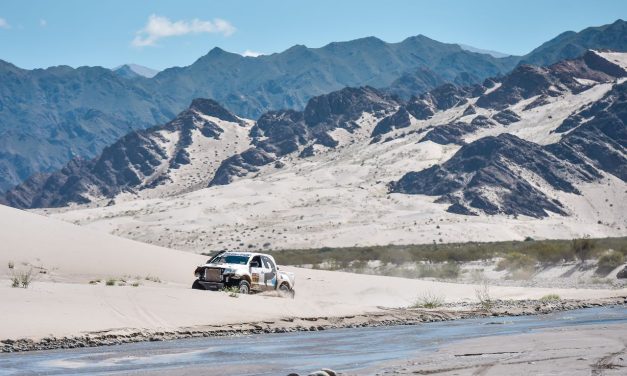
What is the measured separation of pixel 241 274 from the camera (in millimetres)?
28781

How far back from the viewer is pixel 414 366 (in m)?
15.3

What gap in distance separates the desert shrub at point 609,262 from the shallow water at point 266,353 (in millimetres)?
29229

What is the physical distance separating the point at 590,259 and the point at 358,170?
11264 cm

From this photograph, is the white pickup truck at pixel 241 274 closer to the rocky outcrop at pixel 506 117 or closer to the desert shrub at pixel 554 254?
the desert shrub at pixel 554 254

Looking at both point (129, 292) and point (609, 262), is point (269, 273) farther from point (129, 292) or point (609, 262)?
point (609, 262)

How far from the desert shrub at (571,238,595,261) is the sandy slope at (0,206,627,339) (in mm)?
17245

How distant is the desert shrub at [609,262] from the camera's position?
2135 inches

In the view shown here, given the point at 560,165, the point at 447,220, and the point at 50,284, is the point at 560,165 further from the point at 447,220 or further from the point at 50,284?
the point at 50,284

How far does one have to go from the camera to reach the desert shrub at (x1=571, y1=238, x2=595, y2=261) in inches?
2322

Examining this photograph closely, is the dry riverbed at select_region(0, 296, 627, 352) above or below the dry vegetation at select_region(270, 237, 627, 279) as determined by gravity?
below

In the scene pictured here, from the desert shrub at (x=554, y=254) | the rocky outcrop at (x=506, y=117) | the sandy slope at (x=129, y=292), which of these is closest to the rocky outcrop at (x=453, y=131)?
the rocky outcrop at (x=506, y=117)

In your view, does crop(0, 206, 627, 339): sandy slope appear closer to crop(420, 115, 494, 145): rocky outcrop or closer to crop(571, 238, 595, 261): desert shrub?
crop(571, 238, 595, 261): desert shrub

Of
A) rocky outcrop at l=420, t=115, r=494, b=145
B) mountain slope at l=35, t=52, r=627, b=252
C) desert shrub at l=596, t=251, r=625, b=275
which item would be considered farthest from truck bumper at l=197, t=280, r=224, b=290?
rocky outcrop at l=420, t=115, r=494, b=145

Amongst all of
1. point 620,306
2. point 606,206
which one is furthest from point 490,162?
point 620,306
